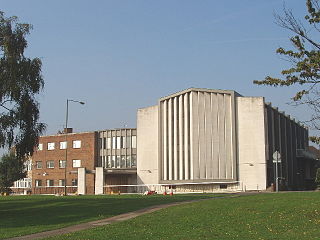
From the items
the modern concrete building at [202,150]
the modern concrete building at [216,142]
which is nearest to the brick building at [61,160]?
the modern concrete building at [202,150]

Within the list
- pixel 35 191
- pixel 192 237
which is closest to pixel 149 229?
pixel 192 237

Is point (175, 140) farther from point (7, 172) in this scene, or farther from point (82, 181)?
point (7, 172)

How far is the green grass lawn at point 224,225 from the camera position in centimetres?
1598

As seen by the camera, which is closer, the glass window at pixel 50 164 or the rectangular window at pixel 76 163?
the rectangular window at pixel 76 163

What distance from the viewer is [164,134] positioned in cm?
6588

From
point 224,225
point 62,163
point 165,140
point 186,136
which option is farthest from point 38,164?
point 224,225

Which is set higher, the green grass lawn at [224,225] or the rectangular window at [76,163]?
the rectangular window at [76,163]

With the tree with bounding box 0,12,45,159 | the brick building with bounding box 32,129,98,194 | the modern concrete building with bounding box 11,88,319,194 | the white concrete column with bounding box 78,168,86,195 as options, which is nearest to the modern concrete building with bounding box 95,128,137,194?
the modern concrete building with bounding box 11,88,319,194

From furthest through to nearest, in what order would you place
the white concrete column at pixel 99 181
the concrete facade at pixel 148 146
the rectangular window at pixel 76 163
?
the rectangular window at pixel 76 163 → the white concrete column at pixel 99 181 → the concrete facade at pixel 148 146

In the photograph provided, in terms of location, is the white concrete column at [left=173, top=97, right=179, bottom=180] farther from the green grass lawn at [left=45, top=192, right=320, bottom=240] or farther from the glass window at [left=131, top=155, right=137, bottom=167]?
the green grass lawn at [left=45, top=192, right=320, bottom=240]

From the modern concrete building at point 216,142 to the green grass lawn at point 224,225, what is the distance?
113 feet

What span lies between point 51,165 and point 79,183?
552 inches

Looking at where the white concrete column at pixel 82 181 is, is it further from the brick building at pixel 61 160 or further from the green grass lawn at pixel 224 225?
the green grass lawn at pixel 224 225

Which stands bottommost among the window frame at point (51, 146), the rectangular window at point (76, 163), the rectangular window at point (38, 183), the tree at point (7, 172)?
the rectangular window at point (38, 183)
